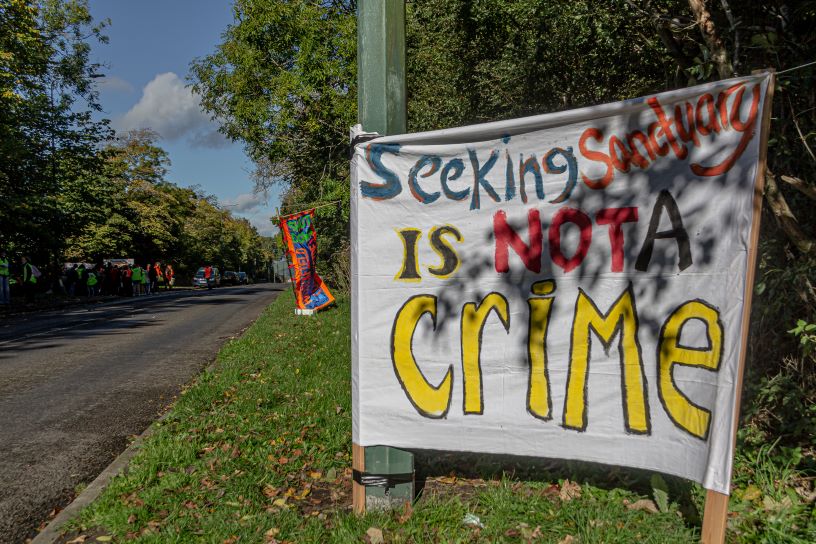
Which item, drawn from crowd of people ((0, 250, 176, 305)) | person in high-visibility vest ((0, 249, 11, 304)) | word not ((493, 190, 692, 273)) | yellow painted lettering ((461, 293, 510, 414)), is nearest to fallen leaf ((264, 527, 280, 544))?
yellow painted lettering ((461, 293, 510, 414))

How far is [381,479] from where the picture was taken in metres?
3.28

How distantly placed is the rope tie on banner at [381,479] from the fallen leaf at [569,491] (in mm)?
879

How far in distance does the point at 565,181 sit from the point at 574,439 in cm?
132

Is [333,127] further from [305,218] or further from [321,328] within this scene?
[321,328]

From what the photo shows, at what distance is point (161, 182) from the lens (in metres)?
46.6

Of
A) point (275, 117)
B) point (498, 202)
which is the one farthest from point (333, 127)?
point (498, 202)

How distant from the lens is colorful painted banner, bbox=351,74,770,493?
2689 mm

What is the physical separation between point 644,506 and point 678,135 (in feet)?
6.37

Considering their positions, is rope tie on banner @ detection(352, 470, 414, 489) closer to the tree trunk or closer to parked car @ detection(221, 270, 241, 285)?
the tree trunk

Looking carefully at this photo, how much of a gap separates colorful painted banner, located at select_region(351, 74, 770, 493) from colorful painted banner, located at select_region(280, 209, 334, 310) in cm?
1039

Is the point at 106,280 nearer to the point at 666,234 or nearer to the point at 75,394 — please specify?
the point at 75,394

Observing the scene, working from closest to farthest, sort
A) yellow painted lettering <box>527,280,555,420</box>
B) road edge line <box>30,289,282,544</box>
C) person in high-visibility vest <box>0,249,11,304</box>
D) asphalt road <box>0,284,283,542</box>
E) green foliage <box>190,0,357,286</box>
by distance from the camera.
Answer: yellow painted lettering <box>527,280,555,420</box>, road edge line <box>30,289,282,544</box>, asphalt road <box>0,284,283,542</box>, green foliage <box>190,0,357,286</box>, person in high-visibility vest <box>0,249,11,304</box>

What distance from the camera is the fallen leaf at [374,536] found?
296cm

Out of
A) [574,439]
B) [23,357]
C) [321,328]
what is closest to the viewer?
[574,439]
